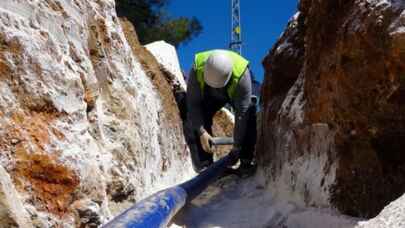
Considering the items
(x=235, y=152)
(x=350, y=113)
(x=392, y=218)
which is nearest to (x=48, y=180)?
(x=392, y=218)

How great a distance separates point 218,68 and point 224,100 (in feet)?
2.89

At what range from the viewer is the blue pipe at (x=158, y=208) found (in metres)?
2.30

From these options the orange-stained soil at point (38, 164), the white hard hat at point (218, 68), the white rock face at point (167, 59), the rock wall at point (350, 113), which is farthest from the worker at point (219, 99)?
the orange-stained soil at point (38, 164)

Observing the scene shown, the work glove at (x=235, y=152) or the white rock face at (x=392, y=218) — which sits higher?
the white rock face at (x=392, y=218)

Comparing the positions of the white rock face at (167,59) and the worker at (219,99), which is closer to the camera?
the worker at (219,99)

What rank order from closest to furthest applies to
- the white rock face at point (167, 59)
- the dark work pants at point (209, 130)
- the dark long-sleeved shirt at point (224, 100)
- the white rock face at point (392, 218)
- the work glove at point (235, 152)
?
the white rock face at point (392, 218)
the dark long-sleeved shirt at point (224, 100)
the work glove at point (235, 152)
the dark work pants at point (209, 130)
the white rock face at point (167, 59)

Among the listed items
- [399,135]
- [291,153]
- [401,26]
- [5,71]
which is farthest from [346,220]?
[5,71]

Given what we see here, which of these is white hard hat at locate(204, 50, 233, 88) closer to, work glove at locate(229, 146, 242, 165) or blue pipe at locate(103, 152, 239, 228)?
work glove at locate(229, 146, 242, 165)

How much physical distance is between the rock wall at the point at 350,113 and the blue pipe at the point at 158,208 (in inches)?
31.0

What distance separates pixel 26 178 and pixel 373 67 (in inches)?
74.8

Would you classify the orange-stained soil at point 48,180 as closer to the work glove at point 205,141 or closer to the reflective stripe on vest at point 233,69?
the reflective stripe on vest at point 233,69

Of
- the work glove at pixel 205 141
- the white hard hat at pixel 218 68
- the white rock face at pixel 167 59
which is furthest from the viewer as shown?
the white rock face at pixel 167 59

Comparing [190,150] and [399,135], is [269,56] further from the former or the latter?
[399,135]

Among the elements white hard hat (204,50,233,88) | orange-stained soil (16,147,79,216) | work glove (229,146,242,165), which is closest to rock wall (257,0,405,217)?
white hard hat (204,50,233,88)
